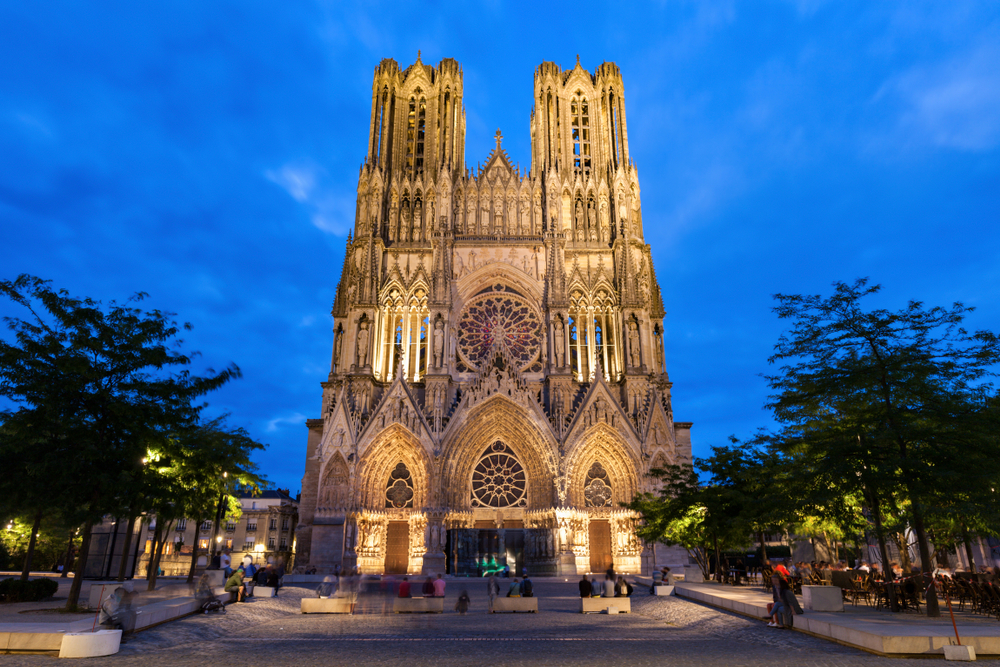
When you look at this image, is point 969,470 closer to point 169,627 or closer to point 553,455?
point 169,627

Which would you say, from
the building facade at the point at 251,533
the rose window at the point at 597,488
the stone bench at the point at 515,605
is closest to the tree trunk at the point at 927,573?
the stone bench at the point at 515,605

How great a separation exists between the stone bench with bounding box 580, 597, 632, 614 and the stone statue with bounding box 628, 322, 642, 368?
1954 centimetres

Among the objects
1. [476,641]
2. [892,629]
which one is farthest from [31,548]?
[892,629]

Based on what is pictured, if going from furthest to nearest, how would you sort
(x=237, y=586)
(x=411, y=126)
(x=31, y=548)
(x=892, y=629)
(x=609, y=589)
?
(x=411, y=126) → (x=31, y=548) → (x=609, y=589) → (x=237, y=586) → (x=892, y=629)

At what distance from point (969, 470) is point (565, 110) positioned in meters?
36.8

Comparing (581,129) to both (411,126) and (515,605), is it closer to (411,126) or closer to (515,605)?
(411,126)

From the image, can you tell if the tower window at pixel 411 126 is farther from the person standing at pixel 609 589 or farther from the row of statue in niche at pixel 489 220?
the person standing at pixel 609 589

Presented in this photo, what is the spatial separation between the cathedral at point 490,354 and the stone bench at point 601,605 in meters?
14.1

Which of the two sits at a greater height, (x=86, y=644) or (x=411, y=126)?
(x=411, y=126)

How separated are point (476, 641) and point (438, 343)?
81.1 feet

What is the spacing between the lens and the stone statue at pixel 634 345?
3591 cm

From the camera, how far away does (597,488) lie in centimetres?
3400

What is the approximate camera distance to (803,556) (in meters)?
47.4

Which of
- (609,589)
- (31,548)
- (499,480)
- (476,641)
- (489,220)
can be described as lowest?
(476,641)
